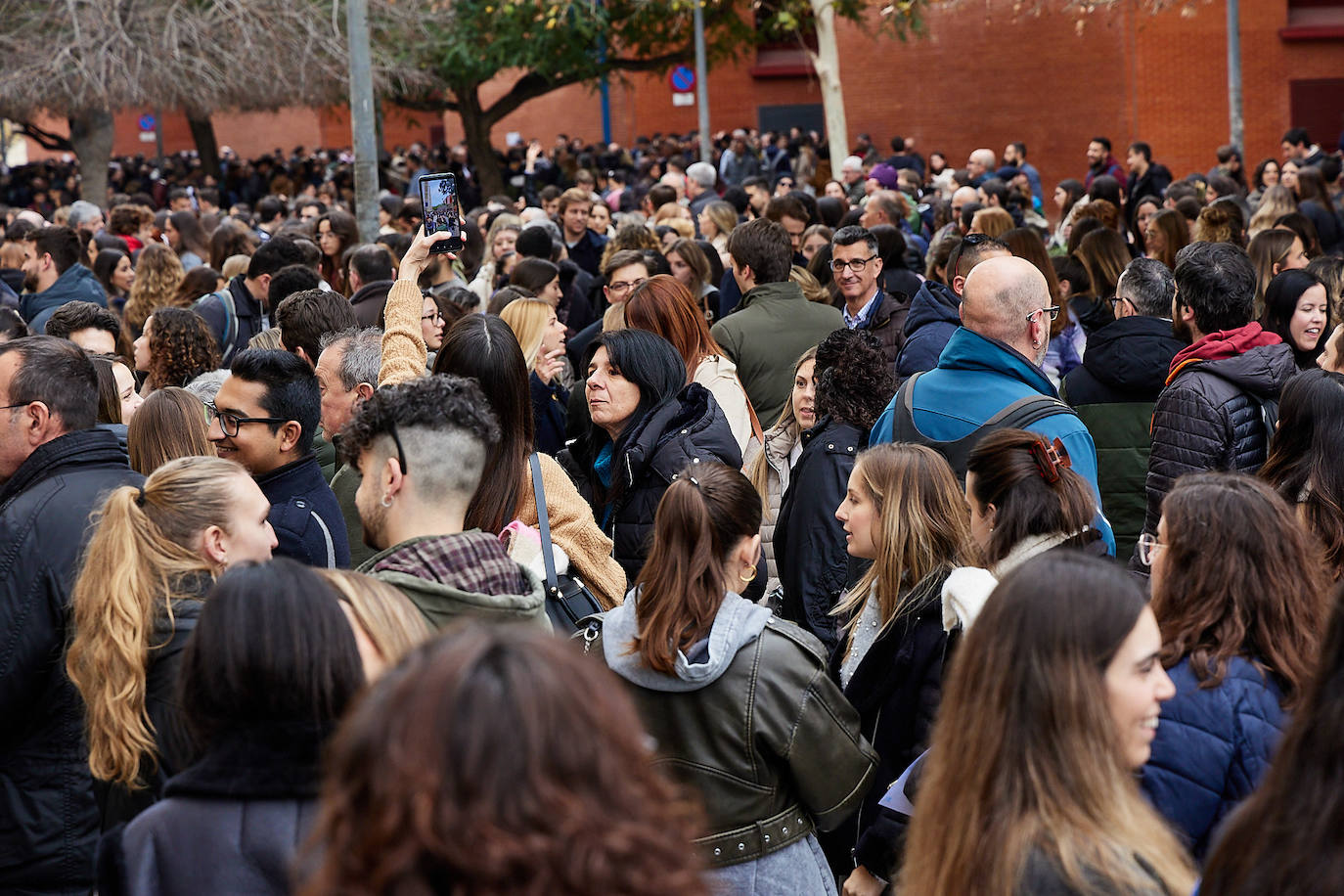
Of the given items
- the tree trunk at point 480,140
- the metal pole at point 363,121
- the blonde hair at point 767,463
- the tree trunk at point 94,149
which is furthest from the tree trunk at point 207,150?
the blonde hair at point 767,463

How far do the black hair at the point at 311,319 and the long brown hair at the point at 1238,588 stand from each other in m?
3.95

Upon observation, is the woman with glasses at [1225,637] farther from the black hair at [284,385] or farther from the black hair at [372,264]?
the black hair at [372,264]

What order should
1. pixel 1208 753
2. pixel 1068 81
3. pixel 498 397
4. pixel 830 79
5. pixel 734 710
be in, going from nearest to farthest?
pixel 1208 753 < pixel 734 710 < pixel 498 397 < pixel 830 79 < pixel 1068 81

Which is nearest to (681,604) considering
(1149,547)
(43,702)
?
(1149,547)

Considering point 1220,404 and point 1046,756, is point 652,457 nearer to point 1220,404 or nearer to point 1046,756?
point 1220,404

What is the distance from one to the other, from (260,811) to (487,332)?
2259 millimetres

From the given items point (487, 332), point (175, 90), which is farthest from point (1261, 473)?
point (175, 90)

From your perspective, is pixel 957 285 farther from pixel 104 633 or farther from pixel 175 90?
pixel 175 90

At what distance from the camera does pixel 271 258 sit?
8172mm

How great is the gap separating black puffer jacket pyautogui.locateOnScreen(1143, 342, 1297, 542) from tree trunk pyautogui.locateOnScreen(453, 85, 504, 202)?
27.1m

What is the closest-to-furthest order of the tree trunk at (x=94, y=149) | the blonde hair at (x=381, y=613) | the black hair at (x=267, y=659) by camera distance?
the black hair at (x=267, y=659), the blonde hair at (x=381, y=613), the tree trunk at (x=94, y=149)

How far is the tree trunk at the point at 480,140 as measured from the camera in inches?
1238

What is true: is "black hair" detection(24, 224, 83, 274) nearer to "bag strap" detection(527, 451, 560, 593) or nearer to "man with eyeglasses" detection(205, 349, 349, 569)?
"man with eyeglasses" detection(205, 349, 349, 569)

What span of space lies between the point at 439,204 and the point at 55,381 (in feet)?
5.66
